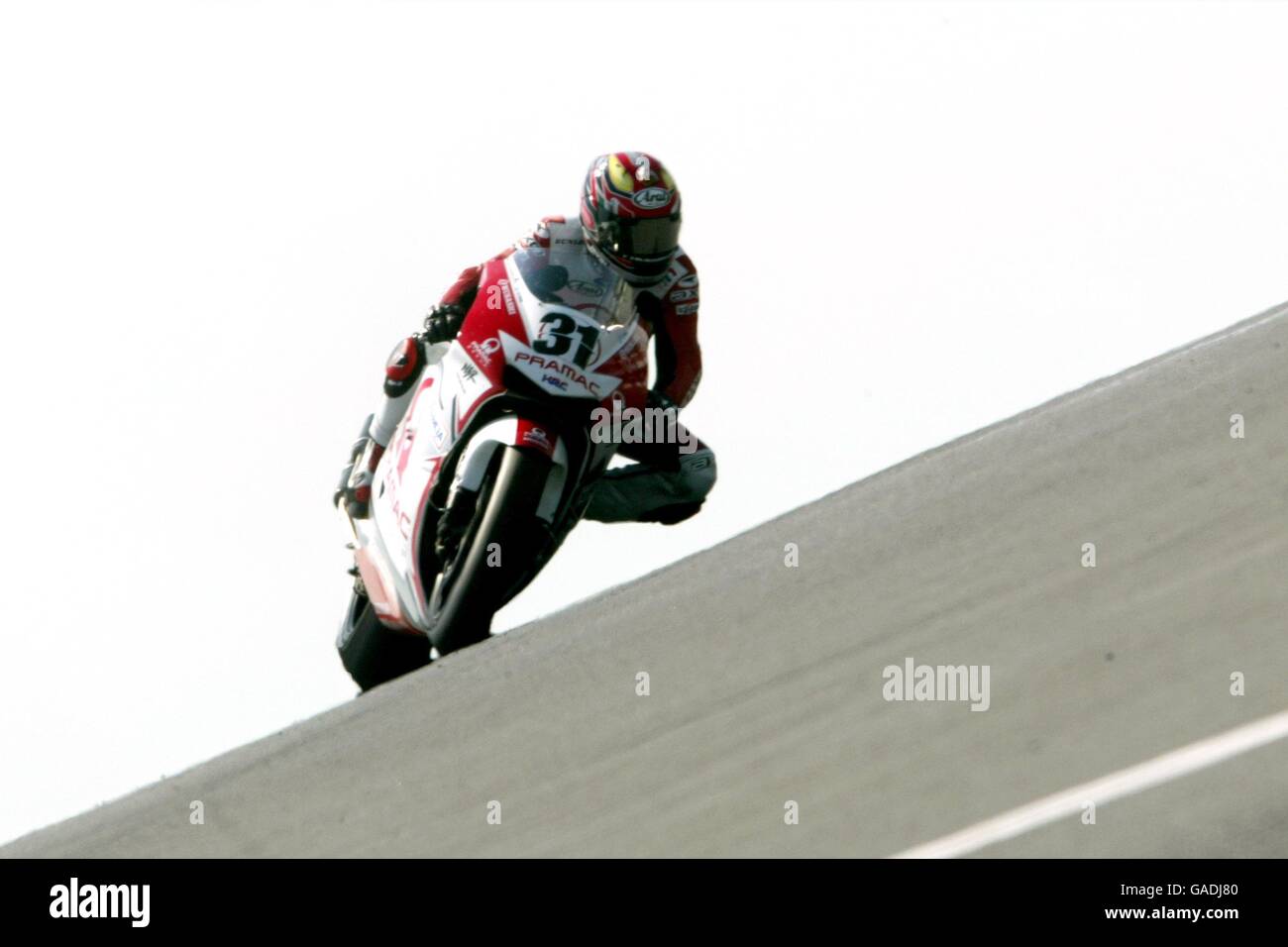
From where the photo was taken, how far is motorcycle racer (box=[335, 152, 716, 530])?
8539 millimetres

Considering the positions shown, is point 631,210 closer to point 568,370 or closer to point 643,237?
point 643,237

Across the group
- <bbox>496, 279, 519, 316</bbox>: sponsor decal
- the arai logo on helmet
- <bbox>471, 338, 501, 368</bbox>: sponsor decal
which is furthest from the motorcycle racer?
<bbox>471, 338, 501, 368</bbox>: sponsor decal

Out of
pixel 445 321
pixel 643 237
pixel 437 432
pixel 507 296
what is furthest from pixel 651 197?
pixel 437 432

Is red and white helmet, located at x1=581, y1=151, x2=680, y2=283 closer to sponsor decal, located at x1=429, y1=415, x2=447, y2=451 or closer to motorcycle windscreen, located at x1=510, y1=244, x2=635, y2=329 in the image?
motorcycle windscreen, located at x1=510, y1=244, x2=635, y2=329

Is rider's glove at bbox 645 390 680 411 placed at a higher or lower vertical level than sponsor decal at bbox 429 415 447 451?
higher

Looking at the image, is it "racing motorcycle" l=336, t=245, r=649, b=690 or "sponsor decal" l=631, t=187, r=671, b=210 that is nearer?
"racing motorcycle" l=336, t=245, r=649, b=690

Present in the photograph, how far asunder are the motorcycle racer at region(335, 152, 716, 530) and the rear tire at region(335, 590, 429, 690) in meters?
0.44

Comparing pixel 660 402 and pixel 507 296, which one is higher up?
pixel 507 296

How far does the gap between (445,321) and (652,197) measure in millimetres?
1031

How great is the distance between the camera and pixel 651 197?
8508 millimetres

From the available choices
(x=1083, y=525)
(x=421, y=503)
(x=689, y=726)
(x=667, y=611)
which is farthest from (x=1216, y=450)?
(x=421, y=503)

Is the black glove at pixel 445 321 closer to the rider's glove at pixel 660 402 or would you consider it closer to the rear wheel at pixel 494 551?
the rider's glove at pixel 660 402

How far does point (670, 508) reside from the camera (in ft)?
29.4
